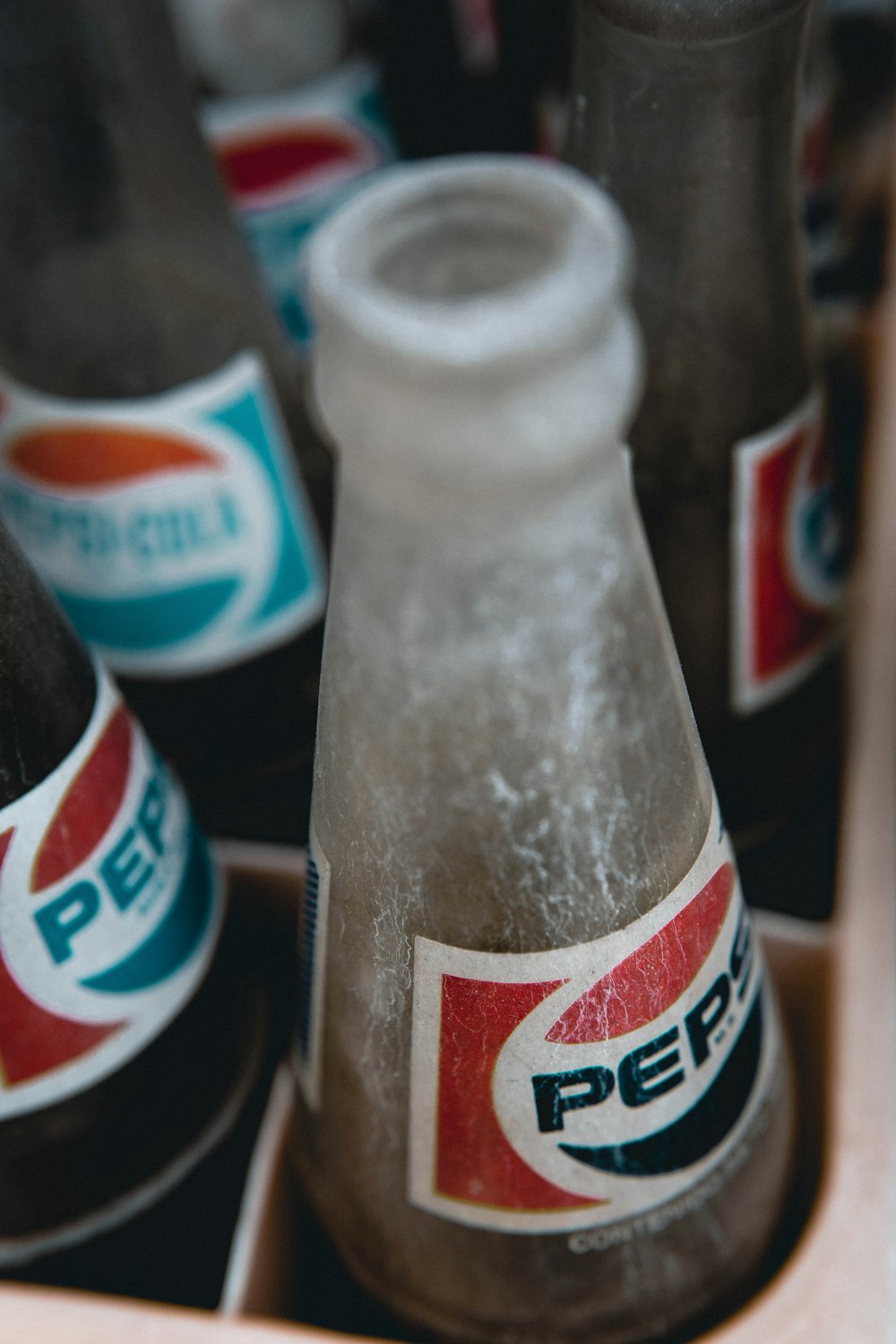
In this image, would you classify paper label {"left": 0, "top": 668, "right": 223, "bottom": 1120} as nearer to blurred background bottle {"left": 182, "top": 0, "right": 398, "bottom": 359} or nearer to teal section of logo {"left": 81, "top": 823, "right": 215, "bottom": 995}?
teal section of logo {"left": 81, "top": 823, "right": 215, "bottom": 995}

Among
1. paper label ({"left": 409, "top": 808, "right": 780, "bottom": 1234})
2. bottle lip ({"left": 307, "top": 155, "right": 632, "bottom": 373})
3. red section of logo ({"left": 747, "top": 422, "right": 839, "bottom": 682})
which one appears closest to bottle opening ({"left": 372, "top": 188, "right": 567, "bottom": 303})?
bottle lip ({"left": 307, "top": 155, "right": 632, "bottom": 373})

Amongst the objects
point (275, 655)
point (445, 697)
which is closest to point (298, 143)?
point (275, 655)

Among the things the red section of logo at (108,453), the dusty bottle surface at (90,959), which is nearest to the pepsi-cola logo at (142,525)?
the red section of logo at (108,453)

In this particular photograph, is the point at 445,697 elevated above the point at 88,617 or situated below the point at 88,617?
above

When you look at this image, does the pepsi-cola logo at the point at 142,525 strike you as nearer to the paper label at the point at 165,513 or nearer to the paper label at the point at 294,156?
the paper label at the point at 165,513

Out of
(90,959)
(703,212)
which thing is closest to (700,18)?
(703,212)

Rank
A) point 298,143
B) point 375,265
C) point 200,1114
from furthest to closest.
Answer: point 298,143 < point 200,1114 < point 375,265

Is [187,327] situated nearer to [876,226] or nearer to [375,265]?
[375,265]
